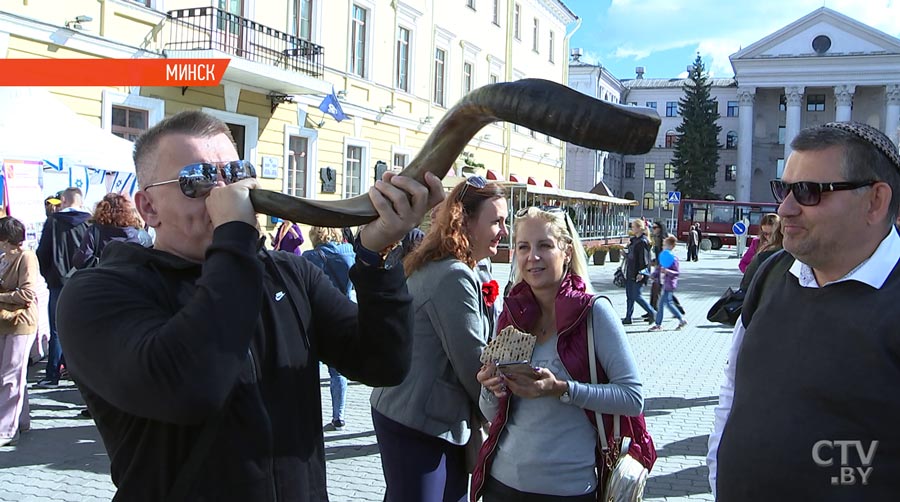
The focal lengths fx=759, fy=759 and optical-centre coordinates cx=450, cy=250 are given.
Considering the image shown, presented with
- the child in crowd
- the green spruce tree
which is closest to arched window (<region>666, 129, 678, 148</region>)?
the green spruce tree

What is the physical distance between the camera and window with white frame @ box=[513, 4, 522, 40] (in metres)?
33.5

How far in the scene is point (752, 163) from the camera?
7594 centimetres

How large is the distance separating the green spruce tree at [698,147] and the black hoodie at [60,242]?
7276cm

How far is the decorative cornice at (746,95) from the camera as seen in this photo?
73.7 m

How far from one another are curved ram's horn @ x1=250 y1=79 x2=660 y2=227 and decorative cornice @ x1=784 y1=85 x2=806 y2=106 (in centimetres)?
7793

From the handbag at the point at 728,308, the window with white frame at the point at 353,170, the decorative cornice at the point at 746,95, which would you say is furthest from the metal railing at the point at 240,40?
the decorative cornice at the point at 746,95

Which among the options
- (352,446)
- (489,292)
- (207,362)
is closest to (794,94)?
(352,446)

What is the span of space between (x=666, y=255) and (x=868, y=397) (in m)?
10.9

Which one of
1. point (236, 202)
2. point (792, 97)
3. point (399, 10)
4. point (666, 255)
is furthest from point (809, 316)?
point (792, 97)

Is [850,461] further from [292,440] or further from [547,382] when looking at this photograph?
[292,440]

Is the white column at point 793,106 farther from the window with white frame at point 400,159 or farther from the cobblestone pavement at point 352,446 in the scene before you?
the cobblestone pavement at point 352,446

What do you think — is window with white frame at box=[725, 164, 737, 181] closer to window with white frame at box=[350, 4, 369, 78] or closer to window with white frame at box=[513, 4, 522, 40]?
window with white frame at box=[513, 4, 522, 40]

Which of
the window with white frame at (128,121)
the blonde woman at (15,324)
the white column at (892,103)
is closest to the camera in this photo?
the blonde woman at (15,324)

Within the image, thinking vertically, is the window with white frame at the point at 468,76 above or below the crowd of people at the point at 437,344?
above
